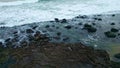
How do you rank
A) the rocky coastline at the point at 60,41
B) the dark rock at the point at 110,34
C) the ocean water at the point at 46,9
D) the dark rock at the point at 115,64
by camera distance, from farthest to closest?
the ocean water at the point at 46,9 < the dark rock at the point at 110,34 < the rocky coastline at the point at 60,41 < the dark rock at the point at 115,64

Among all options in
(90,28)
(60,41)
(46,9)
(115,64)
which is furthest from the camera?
(46,9)

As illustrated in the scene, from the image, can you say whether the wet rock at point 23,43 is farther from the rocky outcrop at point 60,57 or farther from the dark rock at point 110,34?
the dark rock at point 110,34

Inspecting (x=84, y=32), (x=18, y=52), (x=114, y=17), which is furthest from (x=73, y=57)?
(x=114, y=17)

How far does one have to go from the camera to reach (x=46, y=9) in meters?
28.5

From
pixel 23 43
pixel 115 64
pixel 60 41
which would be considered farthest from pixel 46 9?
pixel 115 64

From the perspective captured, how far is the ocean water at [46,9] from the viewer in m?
25.1

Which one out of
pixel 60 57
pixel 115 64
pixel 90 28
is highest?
pixel 60 57

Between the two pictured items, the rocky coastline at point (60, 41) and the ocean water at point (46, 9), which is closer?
the rocky coastline at point (60, 41)

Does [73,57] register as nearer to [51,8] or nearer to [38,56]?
[38,56]

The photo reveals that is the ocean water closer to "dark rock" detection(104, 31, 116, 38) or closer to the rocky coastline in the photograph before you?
the rocky coastline

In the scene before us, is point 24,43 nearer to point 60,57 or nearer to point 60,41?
point 60,41

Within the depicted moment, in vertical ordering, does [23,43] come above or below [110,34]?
above

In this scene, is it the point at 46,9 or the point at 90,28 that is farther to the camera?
the point at 46,9

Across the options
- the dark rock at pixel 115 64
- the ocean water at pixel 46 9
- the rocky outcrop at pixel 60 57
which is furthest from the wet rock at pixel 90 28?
the dark rock at pixel 115 64
